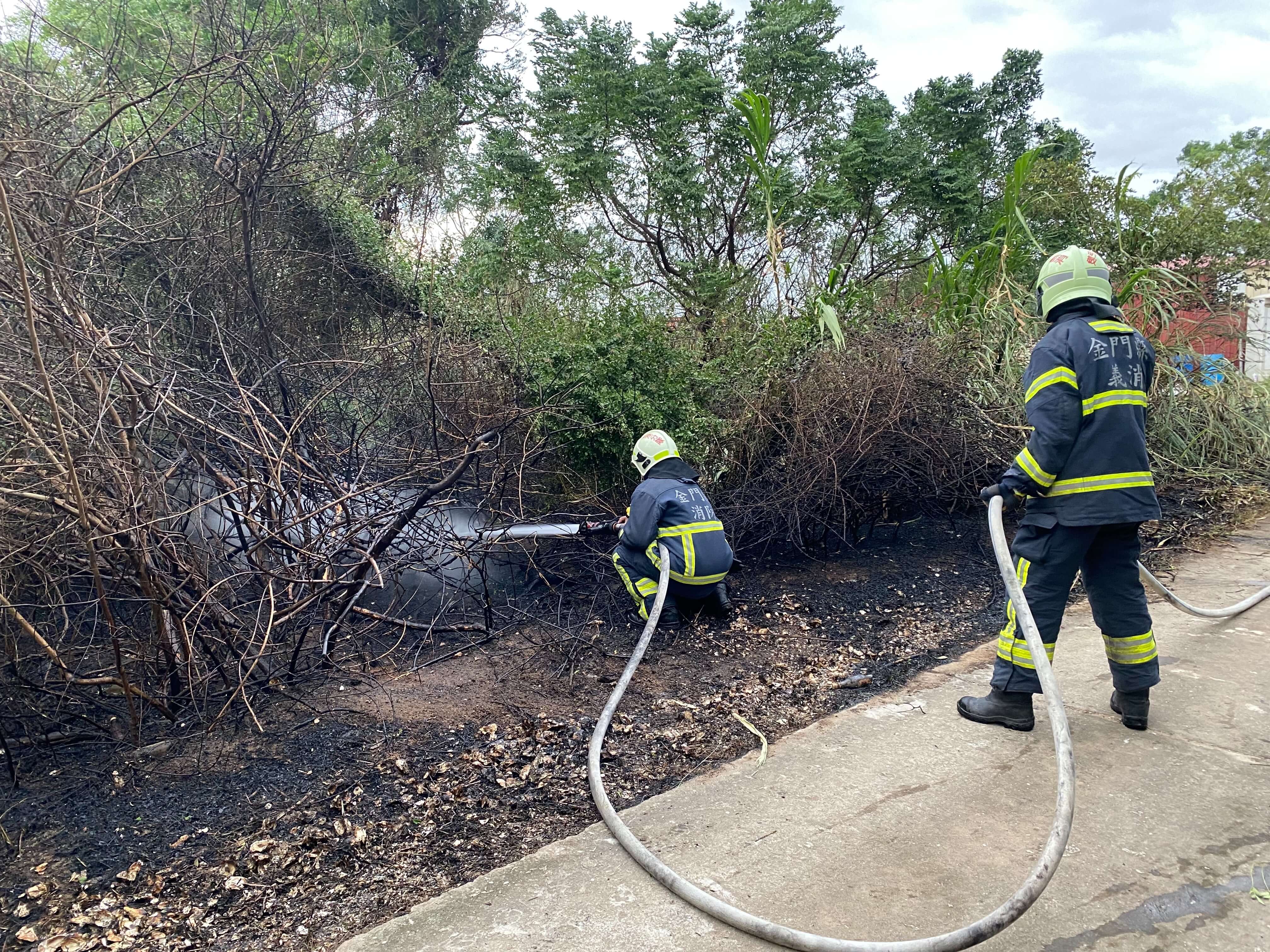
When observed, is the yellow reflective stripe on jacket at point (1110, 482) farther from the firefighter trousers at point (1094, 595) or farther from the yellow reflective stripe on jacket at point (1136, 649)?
the yellow reflective stripe on jacket at point (1136, 649)

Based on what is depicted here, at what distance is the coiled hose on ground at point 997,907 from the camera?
6.63ft

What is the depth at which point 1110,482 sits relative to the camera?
10.3ft

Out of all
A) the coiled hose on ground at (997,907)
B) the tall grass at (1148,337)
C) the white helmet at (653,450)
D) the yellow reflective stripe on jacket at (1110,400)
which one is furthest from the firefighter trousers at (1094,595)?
the tall grass at (1148,337)

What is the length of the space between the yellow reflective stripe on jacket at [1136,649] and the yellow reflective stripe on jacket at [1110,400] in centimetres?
93

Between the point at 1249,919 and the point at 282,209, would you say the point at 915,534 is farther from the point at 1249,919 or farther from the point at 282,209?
the point at 282,209

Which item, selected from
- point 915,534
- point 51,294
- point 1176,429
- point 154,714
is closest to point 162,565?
point 154,714

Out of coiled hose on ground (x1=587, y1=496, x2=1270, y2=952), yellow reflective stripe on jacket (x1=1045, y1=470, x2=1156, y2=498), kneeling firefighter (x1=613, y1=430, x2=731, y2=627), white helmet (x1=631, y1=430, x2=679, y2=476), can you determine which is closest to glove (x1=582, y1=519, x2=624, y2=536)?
kneeling firefighter (x1=613, y1=430, x2=731, y2=627)

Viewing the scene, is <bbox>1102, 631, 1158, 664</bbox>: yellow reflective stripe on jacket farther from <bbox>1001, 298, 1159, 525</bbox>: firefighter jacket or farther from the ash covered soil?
the ash covered soil

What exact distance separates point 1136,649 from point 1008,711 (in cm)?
56

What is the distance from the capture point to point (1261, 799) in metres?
→ 2.82

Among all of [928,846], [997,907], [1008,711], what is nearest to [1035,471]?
[1008,711]

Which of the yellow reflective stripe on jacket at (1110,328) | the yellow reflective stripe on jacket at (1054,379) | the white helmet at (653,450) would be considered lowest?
A: the white helmet at (653,450)

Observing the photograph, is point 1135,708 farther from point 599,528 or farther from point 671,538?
point 599,528

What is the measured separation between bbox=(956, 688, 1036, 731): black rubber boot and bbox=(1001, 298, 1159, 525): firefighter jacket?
2.44ft
